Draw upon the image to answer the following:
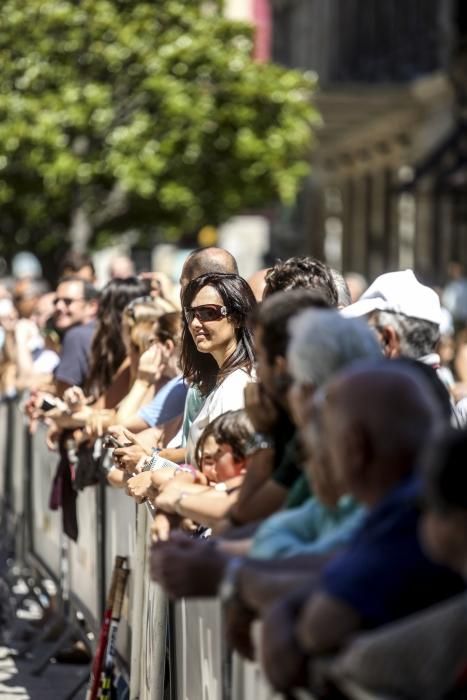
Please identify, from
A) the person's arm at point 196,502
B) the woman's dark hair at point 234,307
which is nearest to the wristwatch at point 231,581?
the person's arm at point 196,502

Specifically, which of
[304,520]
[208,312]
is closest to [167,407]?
[208,312]

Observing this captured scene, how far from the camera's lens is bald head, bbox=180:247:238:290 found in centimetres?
841

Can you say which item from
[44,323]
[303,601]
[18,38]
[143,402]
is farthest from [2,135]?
[303,601]

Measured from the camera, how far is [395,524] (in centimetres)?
394

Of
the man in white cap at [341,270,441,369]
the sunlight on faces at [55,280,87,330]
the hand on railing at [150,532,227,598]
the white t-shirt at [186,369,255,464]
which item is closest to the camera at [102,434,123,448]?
the white t-shirt at [186,369,255,464]

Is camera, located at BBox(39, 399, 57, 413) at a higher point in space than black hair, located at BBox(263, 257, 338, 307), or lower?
lower

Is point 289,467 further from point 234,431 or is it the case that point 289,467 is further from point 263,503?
point 234,431

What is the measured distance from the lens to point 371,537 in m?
3.95

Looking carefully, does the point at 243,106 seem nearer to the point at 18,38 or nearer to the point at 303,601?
the point at 18,38

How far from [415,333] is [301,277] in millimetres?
1076

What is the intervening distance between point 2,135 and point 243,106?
11.9 feet

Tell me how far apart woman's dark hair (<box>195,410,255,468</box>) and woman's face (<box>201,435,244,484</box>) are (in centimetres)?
2

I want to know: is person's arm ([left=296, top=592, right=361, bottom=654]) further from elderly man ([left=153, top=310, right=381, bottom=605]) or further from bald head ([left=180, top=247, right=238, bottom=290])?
bald head ([left=180, top=247, right=238, bottom=290])

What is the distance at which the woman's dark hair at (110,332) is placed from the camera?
1029cm
